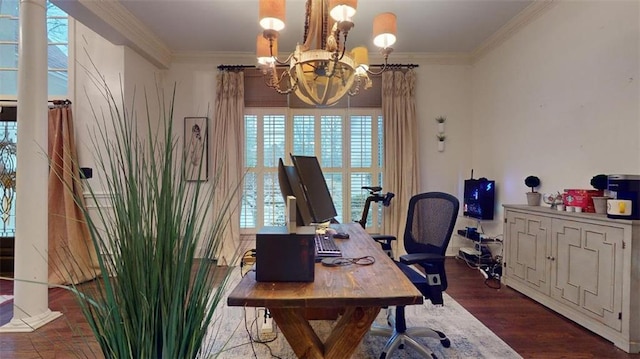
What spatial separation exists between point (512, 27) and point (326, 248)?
11.6ft

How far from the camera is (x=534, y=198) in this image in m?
3.10

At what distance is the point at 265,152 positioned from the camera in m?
4.45

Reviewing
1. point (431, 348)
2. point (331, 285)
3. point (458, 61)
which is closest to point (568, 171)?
point (431, 348)

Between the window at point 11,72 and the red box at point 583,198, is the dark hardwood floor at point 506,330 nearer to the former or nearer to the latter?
the red box at point 583,198

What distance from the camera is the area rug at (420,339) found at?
2.03 m

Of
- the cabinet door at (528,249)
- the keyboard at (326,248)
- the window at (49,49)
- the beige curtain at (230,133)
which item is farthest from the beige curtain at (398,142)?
the window at (49,49)

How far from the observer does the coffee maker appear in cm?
205

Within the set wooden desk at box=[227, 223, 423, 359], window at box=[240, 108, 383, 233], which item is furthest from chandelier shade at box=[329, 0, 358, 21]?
window at box=[240, 108, 383, 233]

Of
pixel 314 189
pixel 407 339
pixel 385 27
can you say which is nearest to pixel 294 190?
pixel 314 189

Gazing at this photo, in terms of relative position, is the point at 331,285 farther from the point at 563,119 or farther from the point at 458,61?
the point at 458,61

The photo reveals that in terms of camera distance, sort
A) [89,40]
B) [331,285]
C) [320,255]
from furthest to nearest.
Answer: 1. [89,40]
2. [320,255]
3. [331,285]

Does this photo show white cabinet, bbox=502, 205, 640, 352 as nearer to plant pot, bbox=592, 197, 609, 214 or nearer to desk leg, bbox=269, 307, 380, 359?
plant pot, bbox=592, 197, 609, 214

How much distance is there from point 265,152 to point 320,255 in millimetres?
3011

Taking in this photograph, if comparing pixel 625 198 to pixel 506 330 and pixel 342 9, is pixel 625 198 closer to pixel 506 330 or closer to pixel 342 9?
pixel 506 330
